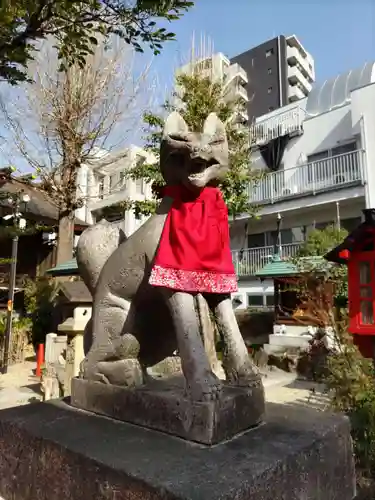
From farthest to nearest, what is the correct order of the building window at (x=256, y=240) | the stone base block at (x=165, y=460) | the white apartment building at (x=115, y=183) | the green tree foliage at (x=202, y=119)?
the white apartment building at (x=115, y=183) < the building window at (x=256, y=240) < the green tree foliage at (x=202, y=119) < the stone base block at (x=165, y=460)

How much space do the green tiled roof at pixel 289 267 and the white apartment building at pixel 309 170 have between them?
1.91 metres

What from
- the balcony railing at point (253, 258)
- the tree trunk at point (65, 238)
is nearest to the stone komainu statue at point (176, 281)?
the tree trunk at point (65, 238)

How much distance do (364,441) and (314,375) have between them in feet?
14.1

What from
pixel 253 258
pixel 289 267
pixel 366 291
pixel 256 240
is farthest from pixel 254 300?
pixel 366 291

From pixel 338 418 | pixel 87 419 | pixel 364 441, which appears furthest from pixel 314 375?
pixel 87 419

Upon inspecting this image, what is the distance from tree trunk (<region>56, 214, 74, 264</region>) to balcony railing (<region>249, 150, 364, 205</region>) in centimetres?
564

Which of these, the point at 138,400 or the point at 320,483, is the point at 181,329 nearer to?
the point at 138,400

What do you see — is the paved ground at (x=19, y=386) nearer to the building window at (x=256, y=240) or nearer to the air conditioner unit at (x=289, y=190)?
the building window at (x=256, y=240)

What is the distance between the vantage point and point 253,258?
13.9 meters

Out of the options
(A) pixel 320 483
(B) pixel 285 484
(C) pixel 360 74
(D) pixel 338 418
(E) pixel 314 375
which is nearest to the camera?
(B) pixel 285 484

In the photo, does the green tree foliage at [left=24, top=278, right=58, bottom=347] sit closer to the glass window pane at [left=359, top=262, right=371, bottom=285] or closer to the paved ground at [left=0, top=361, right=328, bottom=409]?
the paved ground at [left=0, top=361, right=328, bottom=409]

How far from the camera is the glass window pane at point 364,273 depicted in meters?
5.59

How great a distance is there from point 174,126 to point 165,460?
1.39 m

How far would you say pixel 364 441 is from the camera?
3094 millimetres
